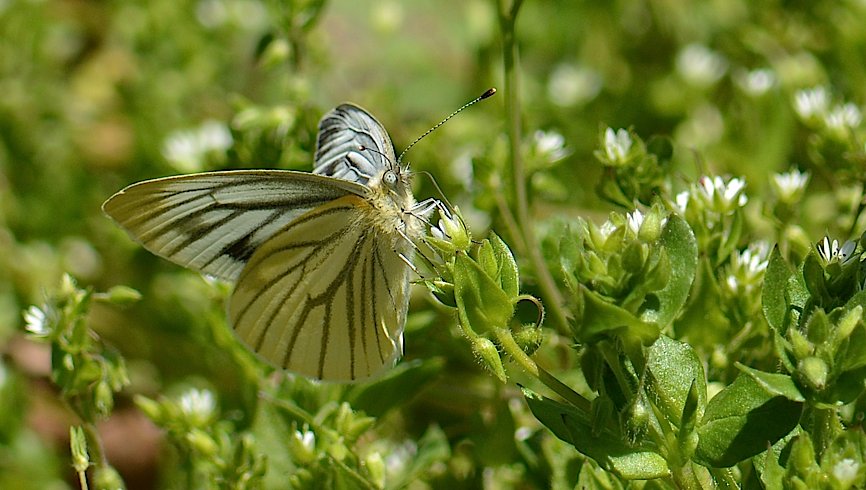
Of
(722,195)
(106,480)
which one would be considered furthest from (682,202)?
(106,480)

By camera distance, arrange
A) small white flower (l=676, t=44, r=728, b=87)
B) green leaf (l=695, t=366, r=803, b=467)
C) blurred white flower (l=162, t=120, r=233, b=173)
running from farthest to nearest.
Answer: small white flower (l=676, t=44, r=728, b=87)
blurred white flower (l=162, t=120, r=233, b=173)
green leaf (l=695, t=366, r=803, b=467)

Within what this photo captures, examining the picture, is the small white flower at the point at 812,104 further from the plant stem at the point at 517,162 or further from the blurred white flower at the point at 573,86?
the blurred white flower at the point at 573,86

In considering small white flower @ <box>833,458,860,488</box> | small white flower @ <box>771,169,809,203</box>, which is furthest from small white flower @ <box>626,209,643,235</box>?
small white flower @ <box>771,169,809,203</box>

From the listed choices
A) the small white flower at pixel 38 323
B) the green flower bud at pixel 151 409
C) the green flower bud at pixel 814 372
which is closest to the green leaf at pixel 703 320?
the green flower bud at pixel 814 372

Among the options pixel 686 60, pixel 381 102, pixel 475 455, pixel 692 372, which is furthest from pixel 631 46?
pixel 692 372

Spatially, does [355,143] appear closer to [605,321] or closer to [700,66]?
[605,321]

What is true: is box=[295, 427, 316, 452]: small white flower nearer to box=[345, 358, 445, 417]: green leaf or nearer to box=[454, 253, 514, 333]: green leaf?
box=[345, 358, 445, 417]: green leaf

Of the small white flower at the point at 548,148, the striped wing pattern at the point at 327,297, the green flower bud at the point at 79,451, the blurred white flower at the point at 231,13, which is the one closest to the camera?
the green flower bud at the point at 79,451
